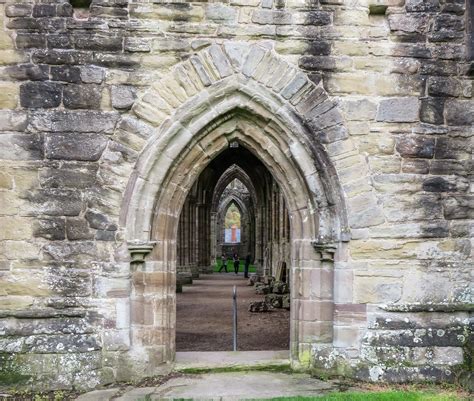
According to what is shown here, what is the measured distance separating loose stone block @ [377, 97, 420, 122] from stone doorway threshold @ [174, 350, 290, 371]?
2.96 metres

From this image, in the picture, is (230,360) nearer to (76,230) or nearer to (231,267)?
(76,230)

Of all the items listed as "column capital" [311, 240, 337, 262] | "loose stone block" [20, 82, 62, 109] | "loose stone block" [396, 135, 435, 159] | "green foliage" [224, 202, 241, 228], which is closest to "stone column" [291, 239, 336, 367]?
"column capital" [311, 240, 337, 262]

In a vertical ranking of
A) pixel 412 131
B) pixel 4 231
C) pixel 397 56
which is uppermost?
pixel 397 56

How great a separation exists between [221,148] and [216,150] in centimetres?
6

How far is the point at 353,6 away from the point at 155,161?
8.91 feet

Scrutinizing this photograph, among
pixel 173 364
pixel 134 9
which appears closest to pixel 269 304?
pixel 173 364

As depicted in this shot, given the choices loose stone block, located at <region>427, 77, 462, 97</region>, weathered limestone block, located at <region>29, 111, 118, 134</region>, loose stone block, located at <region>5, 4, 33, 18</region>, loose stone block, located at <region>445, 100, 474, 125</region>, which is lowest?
weathered limestone block, located at <region>29, 111, 118, 134</region>

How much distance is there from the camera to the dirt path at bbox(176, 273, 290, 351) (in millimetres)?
8297

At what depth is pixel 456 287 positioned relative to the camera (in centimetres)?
597

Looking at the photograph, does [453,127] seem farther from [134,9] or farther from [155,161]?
[134,9]

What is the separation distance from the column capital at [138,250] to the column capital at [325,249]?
5.75 ft

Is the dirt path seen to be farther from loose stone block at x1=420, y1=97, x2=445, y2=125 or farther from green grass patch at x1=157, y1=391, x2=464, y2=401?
loose stone block at x1=420, y1=97, x2=445, y2=125

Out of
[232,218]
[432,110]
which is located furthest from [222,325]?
[232,218]

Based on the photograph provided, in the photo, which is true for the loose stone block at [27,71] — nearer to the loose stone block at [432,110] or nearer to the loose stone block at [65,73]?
the loose stone block at [65,73]
